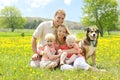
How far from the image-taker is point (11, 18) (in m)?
132

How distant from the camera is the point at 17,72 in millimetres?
9383

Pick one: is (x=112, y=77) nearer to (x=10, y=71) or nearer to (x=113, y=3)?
(x=10, y=71)

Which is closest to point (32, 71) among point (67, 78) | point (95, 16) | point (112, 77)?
point (67, 78)

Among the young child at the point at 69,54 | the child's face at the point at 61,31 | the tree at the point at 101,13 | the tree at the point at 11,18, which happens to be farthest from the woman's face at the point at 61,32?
the tree at the point at 11,18

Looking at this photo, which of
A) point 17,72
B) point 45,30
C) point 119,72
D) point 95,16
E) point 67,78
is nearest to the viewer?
point 67,78

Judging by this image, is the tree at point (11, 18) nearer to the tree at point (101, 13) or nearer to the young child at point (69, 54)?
the tree at point (101, 13)

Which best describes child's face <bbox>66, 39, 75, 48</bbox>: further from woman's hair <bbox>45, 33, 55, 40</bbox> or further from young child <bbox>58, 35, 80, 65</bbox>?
woman's hair <bbox>45, 33, 55, 40</bbox>

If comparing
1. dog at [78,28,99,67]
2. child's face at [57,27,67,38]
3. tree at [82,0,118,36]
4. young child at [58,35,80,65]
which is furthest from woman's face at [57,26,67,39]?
tree at [82,0,118,36]

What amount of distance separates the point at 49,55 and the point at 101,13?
222 ft

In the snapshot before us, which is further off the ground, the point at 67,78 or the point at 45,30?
the point at 45,30

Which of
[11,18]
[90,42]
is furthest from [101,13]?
[90,42]

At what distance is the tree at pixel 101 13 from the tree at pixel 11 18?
183 feet

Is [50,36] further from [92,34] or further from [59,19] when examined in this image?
[92,34]

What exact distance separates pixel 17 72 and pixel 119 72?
287 cm
